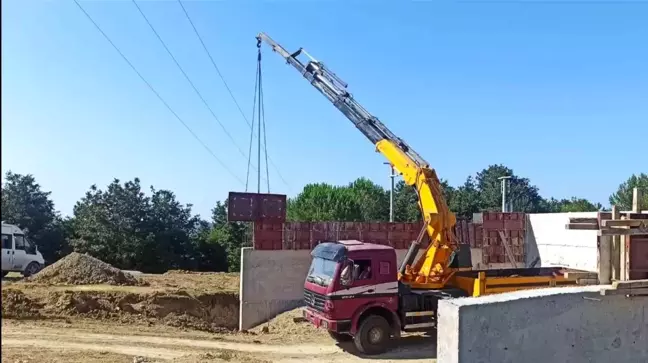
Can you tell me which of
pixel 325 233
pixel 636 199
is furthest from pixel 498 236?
pixel 636 199

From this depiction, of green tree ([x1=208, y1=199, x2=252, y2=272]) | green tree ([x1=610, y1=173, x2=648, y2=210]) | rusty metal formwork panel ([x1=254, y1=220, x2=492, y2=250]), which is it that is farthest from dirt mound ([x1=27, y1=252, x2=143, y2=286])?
green tree ([x1=610, y1=173, x2=648, y2=210])

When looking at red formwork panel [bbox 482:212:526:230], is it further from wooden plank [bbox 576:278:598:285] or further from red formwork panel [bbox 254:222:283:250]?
wooden plank [bbox 576:278:598:285]

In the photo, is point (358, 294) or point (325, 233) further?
point (325, 233)

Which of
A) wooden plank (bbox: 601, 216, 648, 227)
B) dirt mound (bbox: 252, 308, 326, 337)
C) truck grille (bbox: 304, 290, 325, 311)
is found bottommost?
dirt mound (bbox: 252, 308, 326, 337)

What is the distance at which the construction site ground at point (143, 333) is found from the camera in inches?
472

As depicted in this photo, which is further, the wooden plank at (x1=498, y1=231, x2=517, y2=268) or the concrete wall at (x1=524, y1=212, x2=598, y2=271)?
the wooden plank at (x1=498, y1=231, x2=517, y2=268)

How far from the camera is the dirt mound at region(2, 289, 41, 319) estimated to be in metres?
15.6

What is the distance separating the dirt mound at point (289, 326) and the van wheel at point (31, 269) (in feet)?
41.3

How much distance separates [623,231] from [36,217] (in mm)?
42635

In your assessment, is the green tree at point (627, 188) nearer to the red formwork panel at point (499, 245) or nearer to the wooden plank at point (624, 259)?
the red formwork panel at point (499, 245)

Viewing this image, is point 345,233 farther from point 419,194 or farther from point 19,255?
point 19,255

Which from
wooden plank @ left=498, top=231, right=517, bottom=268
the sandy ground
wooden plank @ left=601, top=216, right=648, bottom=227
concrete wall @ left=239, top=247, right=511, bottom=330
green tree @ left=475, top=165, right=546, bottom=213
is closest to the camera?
wooden plank @ left=601, top=216, right=648, bottom=227

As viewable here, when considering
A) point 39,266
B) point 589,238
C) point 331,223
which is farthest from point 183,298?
point 589,238

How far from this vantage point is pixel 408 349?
13.4 metres
